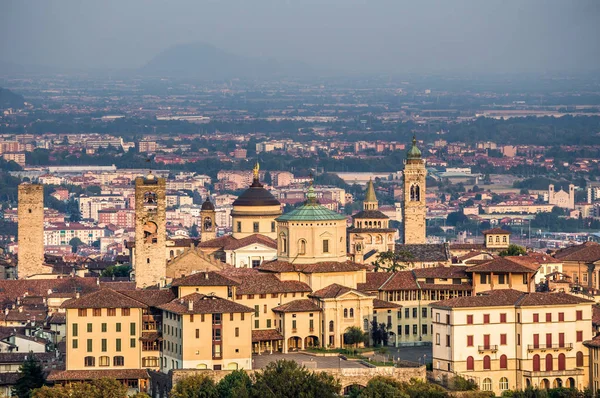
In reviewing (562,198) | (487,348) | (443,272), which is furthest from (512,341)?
(562,198)

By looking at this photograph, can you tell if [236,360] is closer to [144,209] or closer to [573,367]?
[573,367]

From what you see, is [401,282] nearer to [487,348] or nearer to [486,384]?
[487,348]

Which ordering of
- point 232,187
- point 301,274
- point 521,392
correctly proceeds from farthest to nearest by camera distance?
point 232,187
point 301,274
point 521,392

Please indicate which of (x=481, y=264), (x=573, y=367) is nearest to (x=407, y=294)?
(x=481, y=264)

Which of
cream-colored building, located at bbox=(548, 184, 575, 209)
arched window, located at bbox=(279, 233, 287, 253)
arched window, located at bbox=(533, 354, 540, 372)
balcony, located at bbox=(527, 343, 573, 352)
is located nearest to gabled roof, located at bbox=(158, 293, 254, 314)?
balcony, located at bbox=(527, 343, 573, 352)

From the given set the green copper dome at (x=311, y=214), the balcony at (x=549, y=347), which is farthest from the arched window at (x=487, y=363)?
the green copper dome at (x=311, y=214)

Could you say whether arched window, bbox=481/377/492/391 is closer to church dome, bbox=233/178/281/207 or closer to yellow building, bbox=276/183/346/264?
yellow building, bbox=276/183/346/264

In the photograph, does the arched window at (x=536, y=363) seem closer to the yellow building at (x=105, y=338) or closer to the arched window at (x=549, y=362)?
the arched window at (x=549, y=362)
